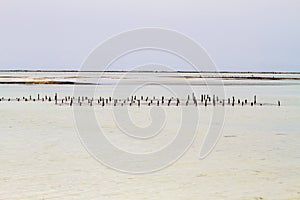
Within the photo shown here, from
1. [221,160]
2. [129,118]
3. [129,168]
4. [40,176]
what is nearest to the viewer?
[40,176]

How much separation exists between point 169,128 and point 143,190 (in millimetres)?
7309

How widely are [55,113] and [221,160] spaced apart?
392 inches

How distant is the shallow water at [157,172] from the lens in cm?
739

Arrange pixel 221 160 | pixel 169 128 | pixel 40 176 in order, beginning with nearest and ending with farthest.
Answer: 1. pixel 40 176
2. pixel 221 160
3. pixel 169 128

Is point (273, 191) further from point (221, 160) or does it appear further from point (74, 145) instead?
point (74, 145)

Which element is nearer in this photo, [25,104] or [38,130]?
[38,130]

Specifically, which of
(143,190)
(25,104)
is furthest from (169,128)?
(25,104)

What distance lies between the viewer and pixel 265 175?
861cm

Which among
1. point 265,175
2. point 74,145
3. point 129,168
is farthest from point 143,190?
point 74,145

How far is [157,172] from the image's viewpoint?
29.2ft

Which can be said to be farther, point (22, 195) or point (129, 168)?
point (129, 168)

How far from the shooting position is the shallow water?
24.2 ft

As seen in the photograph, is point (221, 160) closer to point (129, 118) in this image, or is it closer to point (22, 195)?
point (22, 195)

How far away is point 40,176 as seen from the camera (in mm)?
8164
